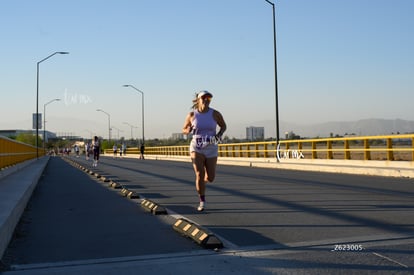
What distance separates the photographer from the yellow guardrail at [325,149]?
20.2m

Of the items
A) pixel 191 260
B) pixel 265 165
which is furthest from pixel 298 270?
pixel 265 165

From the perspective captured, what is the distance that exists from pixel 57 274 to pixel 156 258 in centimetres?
101

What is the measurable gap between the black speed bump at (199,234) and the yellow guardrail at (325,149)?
11441 millimetres

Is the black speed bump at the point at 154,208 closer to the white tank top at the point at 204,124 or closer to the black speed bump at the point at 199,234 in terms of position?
the white tank top at the point at 204,124

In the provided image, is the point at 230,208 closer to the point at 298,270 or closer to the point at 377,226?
the point at 377,226

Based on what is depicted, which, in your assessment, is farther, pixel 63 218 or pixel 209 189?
pixel 209 189

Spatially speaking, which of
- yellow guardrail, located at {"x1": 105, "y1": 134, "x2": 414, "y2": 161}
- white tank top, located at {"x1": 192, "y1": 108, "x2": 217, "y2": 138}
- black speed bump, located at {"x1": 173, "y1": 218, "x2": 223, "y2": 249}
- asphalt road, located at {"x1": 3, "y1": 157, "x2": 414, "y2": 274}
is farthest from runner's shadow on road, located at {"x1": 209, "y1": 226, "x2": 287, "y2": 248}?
yellow guardrail, located at {"x1": 105, "y1": 134, "x2": 414, "y2": 161}

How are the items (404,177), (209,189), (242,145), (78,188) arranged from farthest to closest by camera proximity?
1. (242,145)
2. (404,177)
3. (78,188)
4. (209,189)

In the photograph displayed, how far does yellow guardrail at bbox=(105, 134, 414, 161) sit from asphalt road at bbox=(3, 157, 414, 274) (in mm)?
7662

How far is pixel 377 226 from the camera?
280 inches

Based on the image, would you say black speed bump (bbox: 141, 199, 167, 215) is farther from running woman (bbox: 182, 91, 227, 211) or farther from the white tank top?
the white tank top

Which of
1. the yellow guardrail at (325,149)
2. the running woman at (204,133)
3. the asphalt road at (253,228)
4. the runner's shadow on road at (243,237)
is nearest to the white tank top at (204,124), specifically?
the running woman at (204,133)

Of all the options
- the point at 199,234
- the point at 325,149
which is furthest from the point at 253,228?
the point at 325,149

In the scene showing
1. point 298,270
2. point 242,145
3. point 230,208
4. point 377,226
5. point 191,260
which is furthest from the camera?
point 242,145
